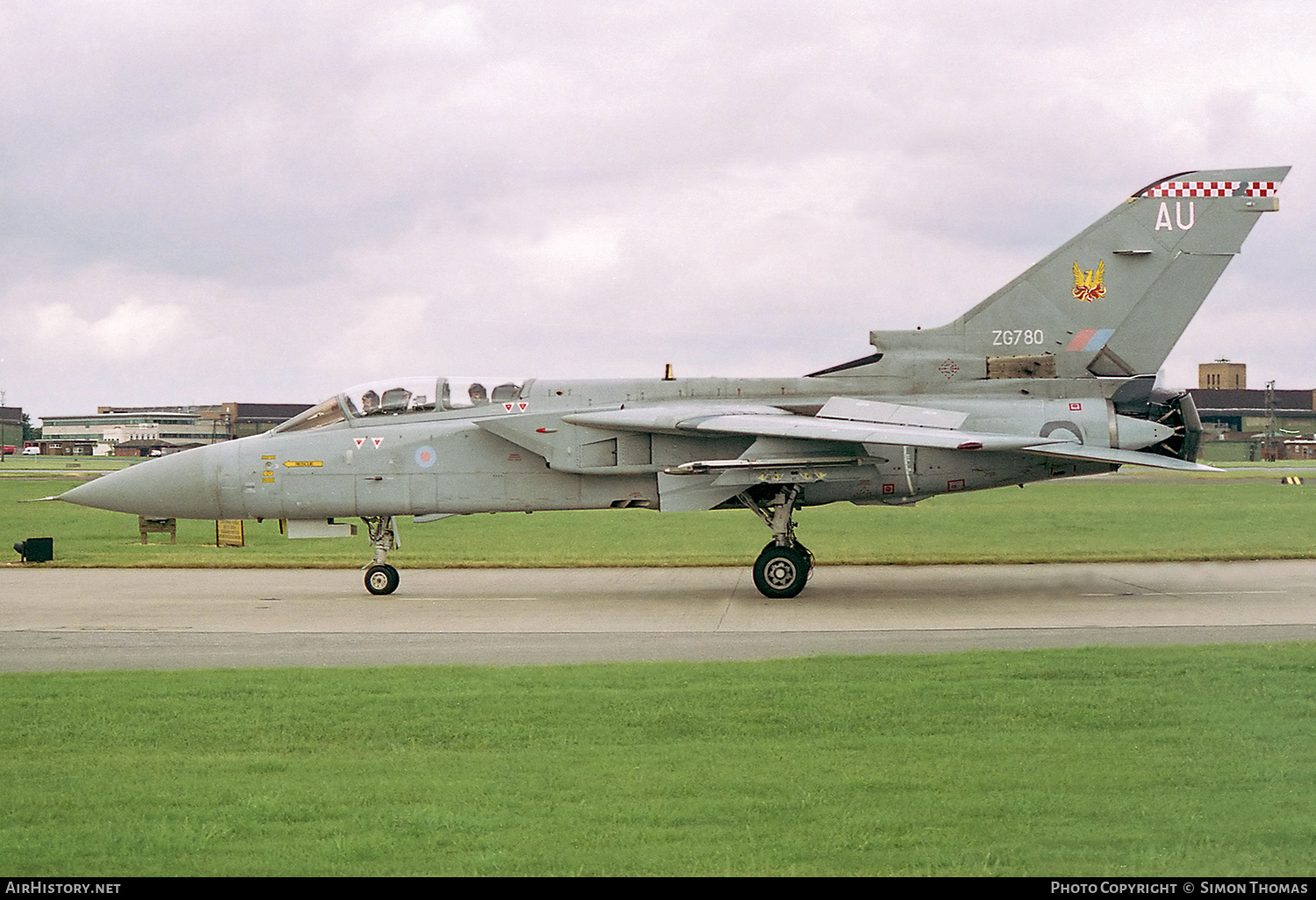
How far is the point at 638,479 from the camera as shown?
16.6 meters

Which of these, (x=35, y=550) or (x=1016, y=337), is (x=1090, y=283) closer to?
(x=1016, y=337)

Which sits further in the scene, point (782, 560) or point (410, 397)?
point (410, 397)

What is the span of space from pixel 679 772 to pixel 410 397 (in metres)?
11.9

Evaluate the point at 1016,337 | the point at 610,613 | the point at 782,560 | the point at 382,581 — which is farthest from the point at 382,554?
the point at 1016,337

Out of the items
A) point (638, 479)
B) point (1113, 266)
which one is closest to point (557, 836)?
point (638, 479)

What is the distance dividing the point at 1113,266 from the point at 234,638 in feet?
40.2

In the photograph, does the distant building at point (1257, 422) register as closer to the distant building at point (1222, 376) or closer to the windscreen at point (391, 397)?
the distant building at point (1222, 376)

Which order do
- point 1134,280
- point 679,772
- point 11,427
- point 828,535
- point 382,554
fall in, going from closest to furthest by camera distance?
point 679,772, point 1134,280, point 382,554, point 828,535, point 11,427

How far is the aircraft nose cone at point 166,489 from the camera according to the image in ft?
56.5

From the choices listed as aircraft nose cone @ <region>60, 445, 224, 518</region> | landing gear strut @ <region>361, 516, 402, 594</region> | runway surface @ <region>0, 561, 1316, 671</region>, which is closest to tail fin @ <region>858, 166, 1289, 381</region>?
runway surface @ <region>0, 561, 1316, 671</region>

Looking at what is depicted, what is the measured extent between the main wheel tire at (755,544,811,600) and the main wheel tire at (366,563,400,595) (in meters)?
5.19

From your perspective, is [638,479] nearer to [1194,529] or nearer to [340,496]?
[340,496]

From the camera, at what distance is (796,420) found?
15.6m

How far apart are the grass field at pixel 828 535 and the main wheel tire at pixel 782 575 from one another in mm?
4450
